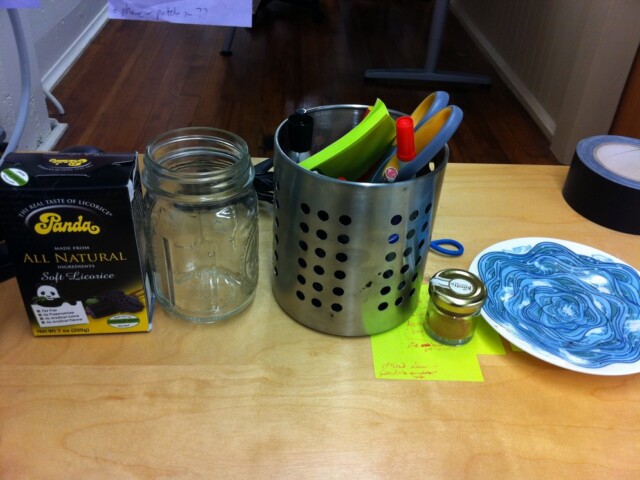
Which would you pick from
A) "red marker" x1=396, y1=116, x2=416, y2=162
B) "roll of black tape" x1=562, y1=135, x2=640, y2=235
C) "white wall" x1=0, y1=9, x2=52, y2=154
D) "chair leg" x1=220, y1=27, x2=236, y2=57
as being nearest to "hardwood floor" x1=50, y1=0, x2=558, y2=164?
"chair leg" x1=220, y1=27, x2=236, y2=57

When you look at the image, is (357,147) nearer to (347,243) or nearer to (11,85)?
(347,243)

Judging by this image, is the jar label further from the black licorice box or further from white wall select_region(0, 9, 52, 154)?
white wall select_region(0, 9, 52, 154)

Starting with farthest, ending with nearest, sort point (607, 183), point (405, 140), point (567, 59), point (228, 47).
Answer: point (228, 47)
point (567, 59)
point (607, 183)
point (405, 140)

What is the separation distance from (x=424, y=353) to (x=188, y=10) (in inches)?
16.4

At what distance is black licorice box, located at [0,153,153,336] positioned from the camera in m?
0.46

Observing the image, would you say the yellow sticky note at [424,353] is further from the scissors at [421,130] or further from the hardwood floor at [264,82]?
the hardwood floor at [264,82]

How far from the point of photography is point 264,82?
7.99ft

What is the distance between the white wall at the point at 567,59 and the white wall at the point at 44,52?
5.53 feet

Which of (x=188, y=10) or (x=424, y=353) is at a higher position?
(x=188, y=10)

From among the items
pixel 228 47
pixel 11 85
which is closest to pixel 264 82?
pixel 228 47

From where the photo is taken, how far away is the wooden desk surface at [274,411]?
0.45 meters

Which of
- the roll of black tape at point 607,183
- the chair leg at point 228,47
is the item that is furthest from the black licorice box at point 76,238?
the chair leg at point 228,47

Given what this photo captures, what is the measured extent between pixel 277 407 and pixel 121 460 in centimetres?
13

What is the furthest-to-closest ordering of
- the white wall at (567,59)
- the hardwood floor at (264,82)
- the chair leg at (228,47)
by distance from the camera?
1. the chair leg at (228,47)
2. the hardwood floor at (264,82)
3. the white wall at (567,59)
